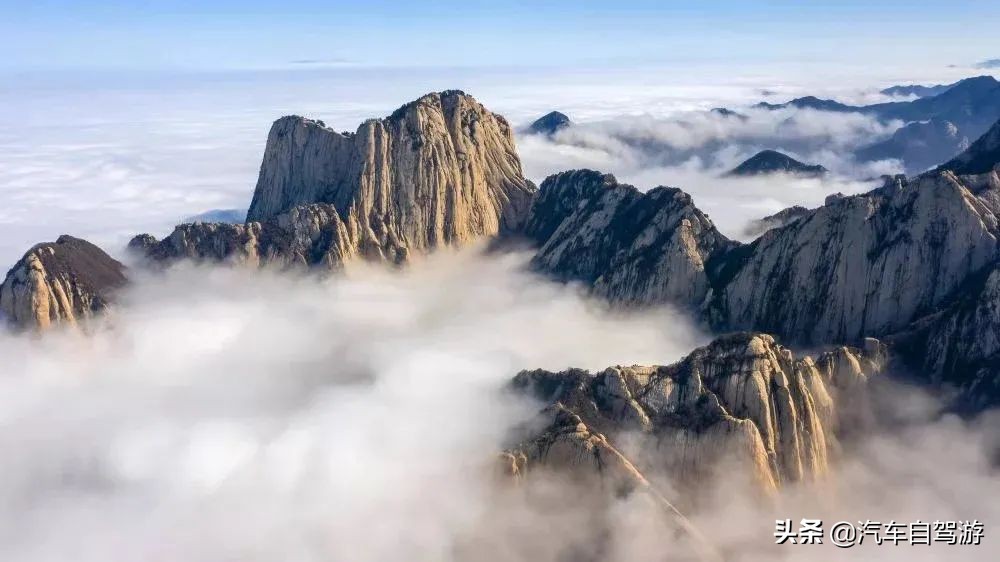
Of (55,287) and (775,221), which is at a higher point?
(775,221)

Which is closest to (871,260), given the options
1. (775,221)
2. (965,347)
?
(965,347)

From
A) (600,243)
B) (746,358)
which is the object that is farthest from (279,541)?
(600,243)

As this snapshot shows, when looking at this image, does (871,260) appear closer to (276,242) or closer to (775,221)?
(775,221)

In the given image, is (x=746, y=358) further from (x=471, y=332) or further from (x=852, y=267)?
(x=471, y=332)

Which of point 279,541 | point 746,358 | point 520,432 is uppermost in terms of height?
point 746,358

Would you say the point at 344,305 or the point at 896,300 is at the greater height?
the point at 896,300

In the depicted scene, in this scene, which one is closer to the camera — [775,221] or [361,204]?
[775,221]

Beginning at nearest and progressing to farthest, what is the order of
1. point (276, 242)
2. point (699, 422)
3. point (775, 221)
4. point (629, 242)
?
point (699, 422) → point (629, 242) → point (775, 221) → point (276, 242)
